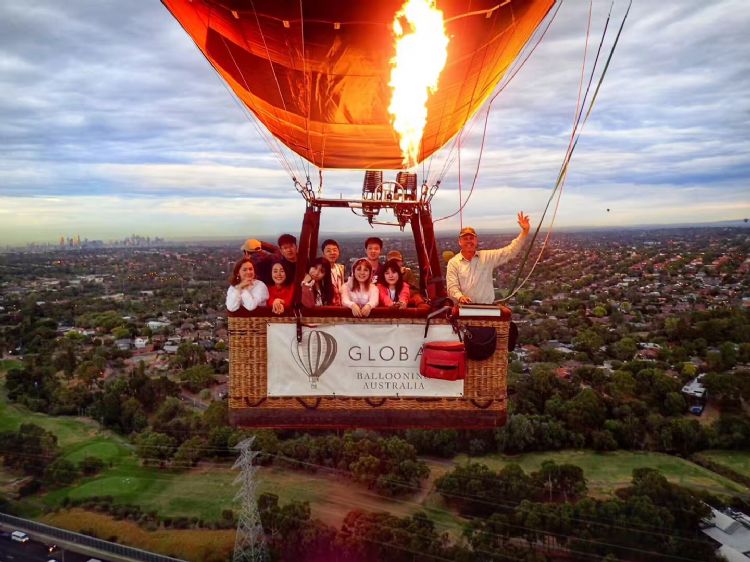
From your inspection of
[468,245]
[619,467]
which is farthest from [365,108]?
[619,467]

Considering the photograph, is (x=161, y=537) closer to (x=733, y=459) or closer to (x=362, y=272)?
(x=362, y=272)

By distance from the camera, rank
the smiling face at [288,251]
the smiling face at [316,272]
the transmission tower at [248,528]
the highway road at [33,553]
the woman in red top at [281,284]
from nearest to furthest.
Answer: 1. the woman in red top at [281,284]
2. the smiling face at [316,272]
3. the smiling face at [288,251]
4. the transmission tower at [248,528]
5. the highway road at [33,553]

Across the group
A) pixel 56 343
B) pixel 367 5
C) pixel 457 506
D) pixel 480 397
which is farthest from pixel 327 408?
pixel 56 343

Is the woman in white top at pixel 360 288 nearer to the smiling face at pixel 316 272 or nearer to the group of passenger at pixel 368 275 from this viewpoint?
the group of passenger at pixel 368 275

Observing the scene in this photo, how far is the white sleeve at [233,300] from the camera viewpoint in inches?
98.7

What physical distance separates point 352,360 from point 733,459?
589 inches

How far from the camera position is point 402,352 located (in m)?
2.60

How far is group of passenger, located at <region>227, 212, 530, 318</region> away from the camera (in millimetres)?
2781

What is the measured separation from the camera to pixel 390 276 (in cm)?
292

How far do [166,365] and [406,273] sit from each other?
835 inches

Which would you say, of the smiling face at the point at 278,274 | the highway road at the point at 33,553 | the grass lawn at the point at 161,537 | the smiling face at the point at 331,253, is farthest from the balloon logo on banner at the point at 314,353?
the highway road at the point at 33,553

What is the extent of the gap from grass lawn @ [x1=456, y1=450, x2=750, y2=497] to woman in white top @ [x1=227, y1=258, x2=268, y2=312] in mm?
11814

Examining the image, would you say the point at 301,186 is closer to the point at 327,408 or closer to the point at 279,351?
the point at 279,351

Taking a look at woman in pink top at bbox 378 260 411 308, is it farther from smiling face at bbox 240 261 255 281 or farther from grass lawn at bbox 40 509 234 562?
grass lawn at bbox 40 509 234 562
